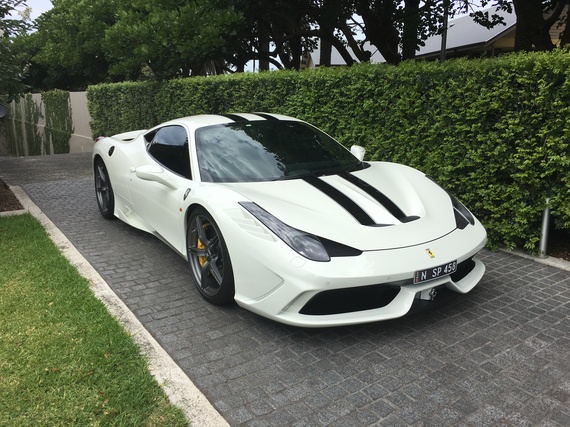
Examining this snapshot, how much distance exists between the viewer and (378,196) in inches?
149

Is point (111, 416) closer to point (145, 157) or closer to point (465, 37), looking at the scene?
point (145, 157)

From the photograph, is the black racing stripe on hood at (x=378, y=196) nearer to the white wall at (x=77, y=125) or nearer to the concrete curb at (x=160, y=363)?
the concrete curb at (x=160, y=363)

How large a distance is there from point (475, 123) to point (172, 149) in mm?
3026

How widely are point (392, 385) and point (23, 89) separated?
6.95m

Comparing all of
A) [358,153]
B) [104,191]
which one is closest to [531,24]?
[358,153]

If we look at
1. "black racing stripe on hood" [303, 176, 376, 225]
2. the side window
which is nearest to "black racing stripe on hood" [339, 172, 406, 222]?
"black racing stripe on hood" [303, 176, 376, 225]

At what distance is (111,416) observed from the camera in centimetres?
253

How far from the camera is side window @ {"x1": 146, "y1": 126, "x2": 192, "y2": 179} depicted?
4370 millimetres

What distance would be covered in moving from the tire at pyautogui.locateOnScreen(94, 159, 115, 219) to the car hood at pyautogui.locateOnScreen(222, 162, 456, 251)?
285 centimetres

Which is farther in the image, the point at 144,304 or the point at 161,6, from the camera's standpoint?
the point at 161,6

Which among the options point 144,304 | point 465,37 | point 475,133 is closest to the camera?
point 144,304

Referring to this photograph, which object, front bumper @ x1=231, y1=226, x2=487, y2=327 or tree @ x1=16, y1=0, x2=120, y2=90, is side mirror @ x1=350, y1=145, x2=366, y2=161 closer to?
front bumper @ x1=231, y1=226, x2=487, y2=327

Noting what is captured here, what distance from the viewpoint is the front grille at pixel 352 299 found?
10.0ft

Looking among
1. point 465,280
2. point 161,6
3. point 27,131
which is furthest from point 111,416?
point 27,131
